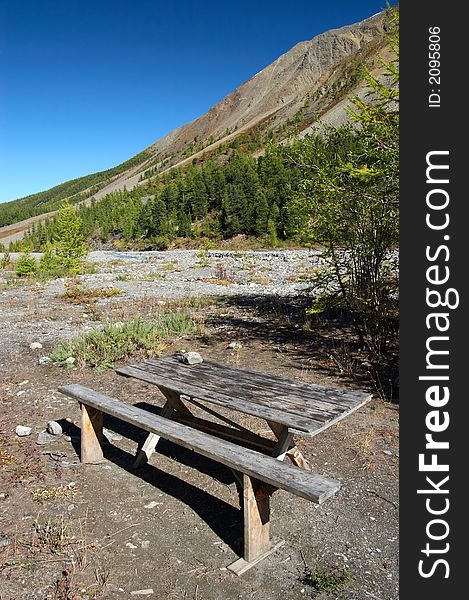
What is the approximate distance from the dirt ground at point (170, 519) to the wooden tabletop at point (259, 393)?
87 cm

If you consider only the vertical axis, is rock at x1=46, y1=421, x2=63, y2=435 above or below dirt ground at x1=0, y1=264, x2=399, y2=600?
above

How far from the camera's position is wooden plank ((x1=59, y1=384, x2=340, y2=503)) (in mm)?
3012

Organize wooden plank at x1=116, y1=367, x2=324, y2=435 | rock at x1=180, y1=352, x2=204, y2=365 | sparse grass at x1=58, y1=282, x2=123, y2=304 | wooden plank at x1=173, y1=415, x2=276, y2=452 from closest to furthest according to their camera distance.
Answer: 1. wooden plank at x1=116, y1=367, x2=324, y2=435
2. wooden plank at x1=173, y1=415, x2=276, y2=452
3. rock at x1=180, y1=352, x2=204, y2=365
4. sparse grass at x1=58, y1=282, x2=123, y2=304

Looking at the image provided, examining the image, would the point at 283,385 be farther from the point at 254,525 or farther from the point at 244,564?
the point at 244,564

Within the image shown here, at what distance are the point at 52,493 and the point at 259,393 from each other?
6.83ft

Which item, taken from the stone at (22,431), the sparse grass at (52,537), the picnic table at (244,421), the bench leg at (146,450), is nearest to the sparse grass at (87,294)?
the stone at (22,431)

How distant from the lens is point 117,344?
889 centimetres

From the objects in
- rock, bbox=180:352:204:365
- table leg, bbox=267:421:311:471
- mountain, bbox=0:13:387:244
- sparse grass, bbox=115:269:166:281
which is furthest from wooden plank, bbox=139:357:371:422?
mountain, bbox=0:13:387:244

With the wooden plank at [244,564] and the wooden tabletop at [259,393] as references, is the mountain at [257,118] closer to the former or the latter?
the wooden tabletop at [259,393]

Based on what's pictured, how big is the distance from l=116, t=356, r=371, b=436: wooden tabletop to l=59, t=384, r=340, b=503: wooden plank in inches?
14.4

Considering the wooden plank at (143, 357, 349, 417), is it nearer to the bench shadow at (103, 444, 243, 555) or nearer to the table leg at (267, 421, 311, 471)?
the table leg at (267, 421, 311, 471)

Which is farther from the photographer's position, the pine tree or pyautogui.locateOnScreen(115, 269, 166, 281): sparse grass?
the pine tree

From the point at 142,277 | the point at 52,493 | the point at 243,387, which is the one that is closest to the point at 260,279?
the point at 142,277

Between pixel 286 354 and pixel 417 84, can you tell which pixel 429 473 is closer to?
pixel 417 84
